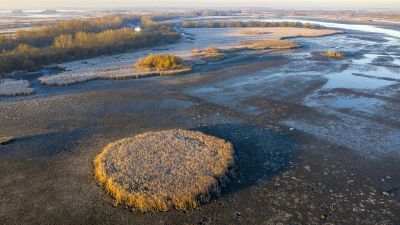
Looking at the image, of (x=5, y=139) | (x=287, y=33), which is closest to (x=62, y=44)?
(x=5, y=139)

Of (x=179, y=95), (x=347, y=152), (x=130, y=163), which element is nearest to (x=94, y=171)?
(x=130, y=163)

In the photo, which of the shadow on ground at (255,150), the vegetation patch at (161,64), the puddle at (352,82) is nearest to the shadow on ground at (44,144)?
the shadow on ground at (255,150)

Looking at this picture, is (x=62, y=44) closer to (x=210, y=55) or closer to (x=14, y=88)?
(x=210, y=55)

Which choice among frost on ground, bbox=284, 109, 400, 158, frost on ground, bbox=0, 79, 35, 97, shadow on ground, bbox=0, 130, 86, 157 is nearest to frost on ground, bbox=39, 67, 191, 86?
frost on ground, bbox=0, 79, 35, 97

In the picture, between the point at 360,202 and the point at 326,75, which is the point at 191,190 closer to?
the point at 360,202

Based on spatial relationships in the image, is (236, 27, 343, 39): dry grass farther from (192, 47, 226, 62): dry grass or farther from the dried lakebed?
the dried lakebed

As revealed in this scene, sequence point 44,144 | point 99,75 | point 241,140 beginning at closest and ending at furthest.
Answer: point 44,144 → point 241,140 → point 99,75

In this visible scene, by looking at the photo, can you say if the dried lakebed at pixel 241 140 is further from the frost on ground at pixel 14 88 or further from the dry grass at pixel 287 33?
the dry grass at pixel 287 33
